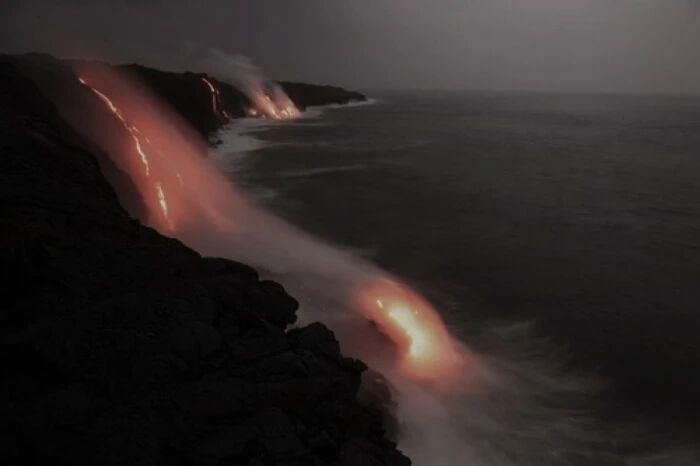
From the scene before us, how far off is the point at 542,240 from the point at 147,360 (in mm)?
22679

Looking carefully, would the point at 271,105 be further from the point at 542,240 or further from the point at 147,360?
the point at 147,360

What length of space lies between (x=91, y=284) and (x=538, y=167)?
46.4m

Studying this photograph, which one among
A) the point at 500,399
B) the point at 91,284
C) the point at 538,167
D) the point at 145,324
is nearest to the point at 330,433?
the point at 145,324

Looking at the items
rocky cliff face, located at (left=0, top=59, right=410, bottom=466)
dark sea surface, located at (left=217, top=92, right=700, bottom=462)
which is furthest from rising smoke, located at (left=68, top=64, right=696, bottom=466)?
rocky cliff face, located at (left=0, top=59, right=410, bottom=466)

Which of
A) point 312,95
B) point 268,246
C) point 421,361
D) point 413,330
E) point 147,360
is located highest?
point 312,95

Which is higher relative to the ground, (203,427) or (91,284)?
(91,284)

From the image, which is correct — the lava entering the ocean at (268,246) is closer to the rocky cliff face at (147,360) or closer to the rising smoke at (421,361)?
the rising smoke at (421,361)

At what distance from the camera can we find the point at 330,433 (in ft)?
26.5

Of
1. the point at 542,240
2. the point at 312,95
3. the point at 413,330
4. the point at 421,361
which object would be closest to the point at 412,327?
the point at 413,330

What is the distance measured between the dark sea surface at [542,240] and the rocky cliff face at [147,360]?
8.74 metres

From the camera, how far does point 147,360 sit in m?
7.82

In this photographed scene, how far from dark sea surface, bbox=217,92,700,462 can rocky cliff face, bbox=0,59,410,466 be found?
28.7 feet

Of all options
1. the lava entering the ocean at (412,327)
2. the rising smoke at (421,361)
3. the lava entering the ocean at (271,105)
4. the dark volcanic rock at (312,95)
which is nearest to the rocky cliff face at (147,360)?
the rising smoke at (421,361)

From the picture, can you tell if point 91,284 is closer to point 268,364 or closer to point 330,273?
point 268,364
